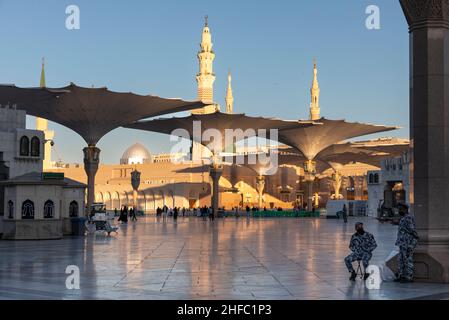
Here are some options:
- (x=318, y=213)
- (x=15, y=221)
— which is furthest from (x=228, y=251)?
(x=318, y=213)

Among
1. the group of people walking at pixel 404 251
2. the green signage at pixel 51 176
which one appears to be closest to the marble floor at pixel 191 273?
the group of people walking at pixel 404 251

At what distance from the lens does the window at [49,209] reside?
937 inches

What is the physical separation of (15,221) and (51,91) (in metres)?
17.3

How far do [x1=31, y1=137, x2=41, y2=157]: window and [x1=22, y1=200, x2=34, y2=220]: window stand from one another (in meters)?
2.31

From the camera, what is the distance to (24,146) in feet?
80.6

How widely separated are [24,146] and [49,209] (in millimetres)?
2597

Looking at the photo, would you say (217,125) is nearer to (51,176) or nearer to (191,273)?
(51,176)

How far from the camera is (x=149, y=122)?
5669 cm

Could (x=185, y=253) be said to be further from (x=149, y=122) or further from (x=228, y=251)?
(x=149, y=122)

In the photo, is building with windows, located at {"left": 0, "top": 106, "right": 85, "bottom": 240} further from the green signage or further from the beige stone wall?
the beige stone wall

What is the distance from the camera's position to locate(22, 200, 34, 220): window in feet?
76.6

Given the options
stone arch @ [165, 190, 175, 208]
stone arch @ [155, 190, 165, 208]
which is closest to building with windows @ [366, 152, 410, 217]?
stone arch @ [165, 190, 175, 208]

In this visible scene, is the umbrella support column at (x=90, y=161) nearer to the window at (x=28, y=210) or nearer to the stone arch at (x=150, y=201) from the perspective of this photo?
the window at (x=28, y=210)

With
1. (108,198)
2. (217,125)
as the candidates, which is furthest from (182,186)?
(217,125)
